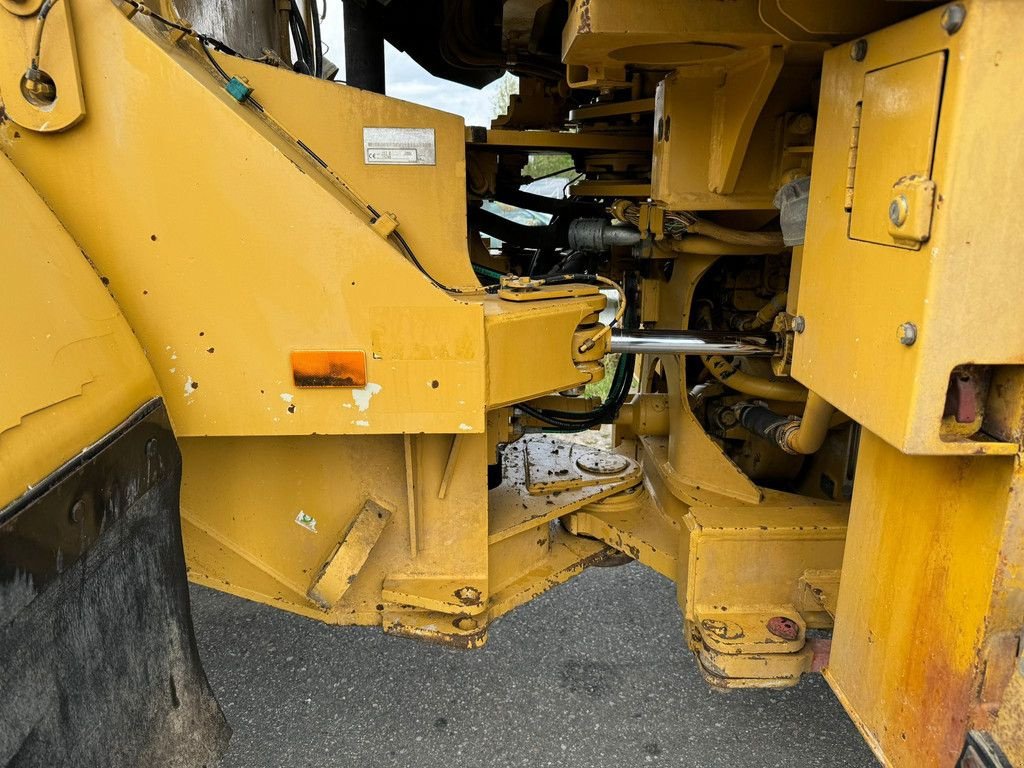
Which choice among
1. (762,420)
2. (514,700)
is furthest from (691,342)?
(514,700)

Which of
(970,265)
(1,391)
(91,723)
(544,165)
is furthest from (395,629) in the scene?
(544,165)

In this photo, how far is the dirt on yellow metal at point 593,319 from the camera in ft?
2.97

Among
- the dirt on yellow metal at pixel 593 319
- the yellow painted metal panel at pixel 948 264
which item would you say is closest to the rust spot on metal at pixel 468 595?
the dirt on yellow metal at pixel 593 319

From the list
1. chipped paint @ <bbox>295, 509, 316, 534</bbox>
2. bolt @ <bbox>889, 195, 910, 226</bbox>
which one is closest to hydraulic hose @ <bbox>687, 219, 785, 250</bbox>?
bolt @ <bbox>889, 195, 910, 226</bbox>

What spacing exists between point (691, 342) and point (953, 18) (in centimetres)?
105

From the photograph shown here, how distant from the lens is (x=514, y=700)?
90.4 inches

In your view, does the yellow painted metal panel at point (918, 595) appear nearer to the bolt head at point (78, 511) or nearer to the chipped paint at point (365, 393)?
the chipped paint at point (365, 393)

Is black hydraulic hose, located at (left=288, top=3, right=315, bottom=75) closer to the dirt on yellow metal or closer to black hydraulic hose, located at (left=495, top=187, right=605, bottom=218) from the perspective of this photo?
the dirt on yellow metal

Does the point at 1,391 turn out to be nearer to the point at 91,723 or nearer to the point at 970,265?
the point at 91,723

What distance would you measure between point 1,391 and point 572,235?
5.57ft

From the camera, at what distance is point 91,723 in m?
1.04

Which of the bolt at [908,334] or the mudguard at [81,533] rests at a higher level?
the bolt at [908,334]

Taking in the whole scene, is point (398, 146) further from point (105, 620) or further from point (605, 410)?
Result: point (605, 410)

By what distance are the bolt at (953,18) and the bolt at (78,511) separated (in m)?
1.22
